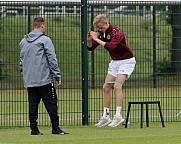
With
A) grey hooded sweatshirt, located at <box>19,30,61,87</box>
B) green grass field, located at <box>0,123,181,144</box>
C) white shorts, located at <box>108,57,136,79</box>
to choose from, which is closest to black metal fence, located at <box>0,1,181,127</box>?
white shorts, located at <box>108,57,136,79</box>

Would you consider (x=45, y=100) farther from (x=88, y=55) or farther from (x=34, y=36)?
(x=88, y=55)

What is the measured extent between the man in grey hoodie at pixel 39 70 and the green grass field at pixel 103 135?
467mm

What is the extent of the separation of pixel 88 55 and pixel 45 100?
9.83 ft

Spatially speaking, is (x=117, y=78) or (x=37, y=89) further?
(x=117, y=78)

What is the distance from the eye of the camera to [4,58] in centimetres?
1719

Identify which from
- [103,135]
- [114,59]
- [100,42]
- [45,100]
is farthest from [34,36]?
[114,59]

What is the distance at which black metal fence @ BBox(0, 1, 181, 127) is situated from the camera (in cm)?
1598

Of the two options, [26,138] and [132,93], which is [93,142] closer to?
[26,138]

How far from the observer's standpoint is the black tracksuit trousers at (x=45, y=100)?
13.3m

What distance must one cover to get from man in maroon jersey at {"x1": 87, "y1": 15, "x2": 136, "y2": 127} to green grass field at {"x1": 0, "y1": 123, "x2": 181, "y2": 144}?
300mm

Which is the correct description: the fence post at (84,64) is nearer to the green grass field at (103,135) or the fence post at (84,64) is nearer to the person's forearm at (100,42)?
the green grass field at (103,135)

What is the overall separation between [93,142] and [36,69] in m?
1.91

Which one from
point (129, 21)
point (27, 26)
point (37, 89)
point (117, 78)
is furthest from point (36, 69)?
point (129, 21)

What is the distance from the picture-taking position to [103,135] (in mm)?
13219
